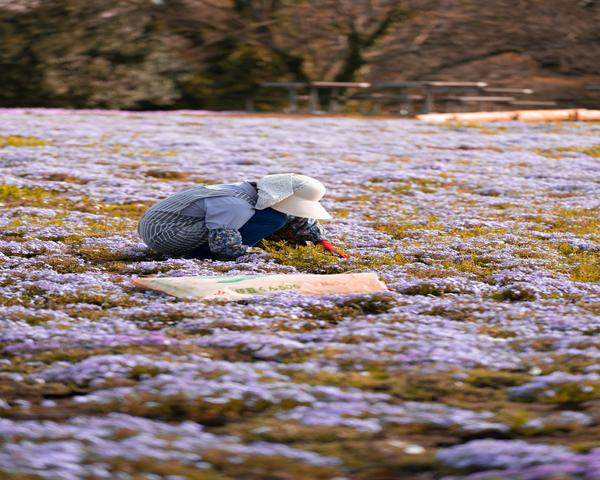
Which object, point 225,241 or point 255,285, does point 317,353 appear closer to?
point 255,285

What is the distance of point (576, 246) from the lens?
33.1 ft

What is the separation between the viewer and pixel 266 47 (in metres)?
35.8

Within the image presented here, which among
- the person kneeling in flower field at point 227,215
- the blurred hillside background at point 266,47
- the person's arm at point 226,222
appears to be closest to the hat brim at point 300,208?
the person kneeling in flower field at point 227,215

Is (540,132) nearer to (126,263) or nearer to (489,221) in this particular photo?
(489,221)

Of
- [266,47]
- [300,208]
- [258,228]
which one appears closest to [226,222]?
[258,228]

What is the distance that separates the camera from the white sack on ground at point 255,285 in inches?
290

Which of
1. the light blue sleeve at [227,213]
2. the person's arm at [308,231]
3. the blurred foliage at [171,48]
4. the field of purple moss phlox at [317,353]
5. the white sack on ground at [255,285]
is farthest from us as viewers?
the blurred foliage at [171,48]

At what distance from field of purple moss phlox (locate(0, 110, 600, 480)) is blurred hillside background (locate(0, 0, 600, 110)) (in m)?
19.1

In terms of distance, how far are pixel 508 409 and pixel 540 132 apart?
68.6ft

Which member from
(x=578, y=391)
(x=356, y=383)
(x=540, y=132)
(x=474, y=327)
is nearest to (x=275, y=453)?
(x=356, y=383)

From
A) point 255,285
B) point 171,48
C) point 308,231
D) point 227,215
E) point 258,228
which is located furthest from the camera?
point 171,48

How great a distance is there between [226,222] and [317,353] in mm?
3171

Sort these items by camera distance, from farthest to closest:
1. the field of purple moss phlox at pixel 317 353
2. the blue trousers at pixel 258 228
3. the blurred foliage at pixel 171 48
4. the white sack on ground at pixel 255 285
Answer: the blurred foliage at pixel 171 48, the blue trousers at pixel 258 228, the white sack on ground at pixel 255 285, the field of purple moss phlox at pixel 317 353

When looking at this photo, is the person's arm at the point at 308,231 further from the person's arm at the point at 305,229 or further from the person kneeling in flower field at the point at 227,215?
the person kneeling in flower field at the point at 227,215
